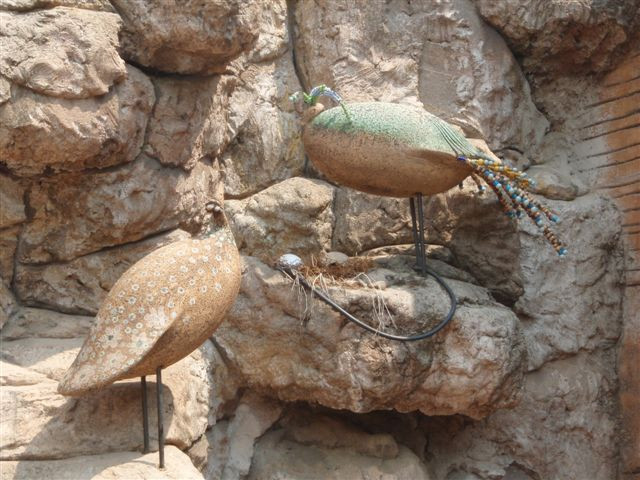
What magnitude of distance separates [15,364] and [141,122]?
952 millimetres

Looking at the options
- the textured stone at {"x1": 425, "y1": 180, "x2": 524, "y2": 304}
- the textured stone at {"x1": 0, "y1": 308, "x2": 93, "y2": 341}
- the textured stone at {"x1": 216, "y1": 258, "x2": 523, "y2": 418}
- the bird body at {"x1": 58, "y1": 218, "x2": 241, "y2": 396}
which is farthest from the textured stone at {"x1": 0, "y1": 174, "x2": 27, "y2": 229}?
the textured stone at {"x1": 425, "y1": 180, "x2": 524, "y2": 304}

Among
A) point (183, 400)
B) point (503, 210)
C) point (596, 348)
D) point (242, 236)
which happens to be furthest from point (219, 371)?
point (596, 348)

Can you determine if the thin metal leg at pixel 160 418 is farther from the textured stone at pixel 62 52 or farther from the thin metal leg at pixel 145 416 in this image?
the textured stone at pixel 62 52

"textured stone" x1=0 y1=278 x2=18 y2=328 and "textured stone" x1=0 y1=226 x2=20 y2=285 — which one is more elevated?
"textured stone" x1=0 y1=226 x2=20 y2=285

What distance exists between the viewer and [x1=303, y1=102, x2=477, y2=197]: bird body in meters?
3.19

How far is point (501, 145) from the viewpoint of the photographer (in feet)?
13.5

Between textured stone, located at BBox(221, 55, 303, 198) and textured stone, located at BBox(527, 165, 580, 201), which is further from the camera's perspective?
textured stone, located at BBox(527, 165, 580, 201)

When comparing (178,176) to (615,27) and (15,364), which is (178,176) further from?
(615,27)

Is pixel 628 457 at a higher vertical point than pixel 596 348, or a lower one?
lower

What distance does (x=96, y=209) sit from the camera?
3.23 m

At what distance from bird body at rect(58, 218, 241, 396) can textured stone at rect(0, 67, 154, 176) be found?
58cm

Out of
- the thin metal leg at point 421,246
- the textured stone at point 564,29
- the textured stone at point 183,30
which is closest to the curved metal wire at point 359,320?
the thin metal leg at point 421,246

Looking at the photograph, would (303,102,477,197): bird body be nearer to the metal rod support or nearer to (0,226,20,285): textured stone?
the metal rod support

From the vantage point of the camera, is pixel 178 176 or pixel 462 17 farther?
pixel 462 17
